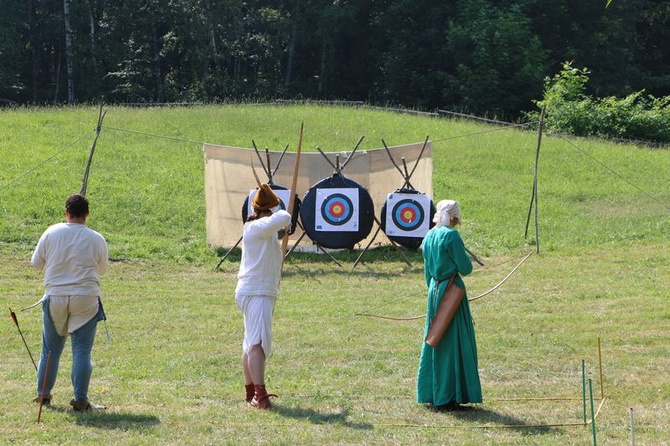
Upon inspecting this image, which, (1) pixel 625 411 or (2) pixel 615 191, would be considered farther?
(2) pixel 615 191

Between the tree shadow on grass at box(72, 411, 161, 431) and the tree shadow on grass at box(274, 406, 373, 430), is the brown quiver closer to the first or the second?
the tree shadow on grass at box(274, 406, 373, 430)

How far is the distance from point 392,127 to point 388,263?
38.0ft

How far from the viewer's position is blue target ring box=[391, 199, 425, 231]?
1625cm

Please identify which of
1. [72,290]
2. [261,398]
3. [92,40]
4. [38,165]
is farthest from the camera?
[92,40]

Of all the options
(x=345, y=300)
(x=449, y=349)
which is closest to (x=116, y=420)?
(x=449, y=349)

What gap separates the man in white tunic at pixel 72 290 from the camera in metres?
7.22

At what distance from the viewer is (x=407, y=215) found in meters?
16.3

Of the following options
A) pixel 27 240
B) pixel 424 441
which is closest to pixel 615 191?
pixel 27 240

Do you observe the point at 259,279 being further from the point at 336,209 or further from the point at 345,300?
the point at 336,209

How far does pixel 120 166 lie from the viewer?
21.6 meters

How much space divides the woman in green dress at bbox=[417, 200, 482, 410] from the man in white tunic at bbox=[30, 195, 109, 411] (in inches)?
94.5

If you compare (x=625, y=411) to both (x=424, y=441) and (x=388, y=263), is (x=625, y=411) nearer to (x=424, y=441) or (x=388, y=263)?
(x=424, y=441)

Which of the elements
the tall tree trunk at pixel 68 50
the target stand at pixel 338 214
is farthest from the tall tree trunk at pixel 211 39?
the target stand at pixel 338 214

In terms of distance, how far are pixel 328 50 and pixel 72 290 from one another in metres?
40.2
